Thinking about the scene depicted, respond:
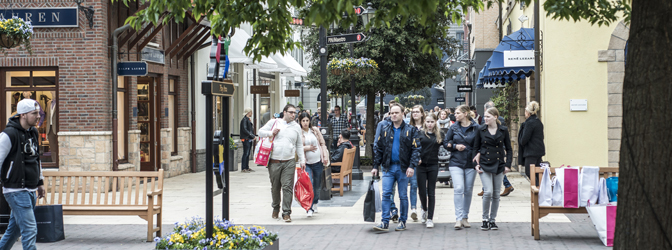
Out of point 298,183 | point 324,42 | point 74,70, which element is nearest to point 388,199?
point 298,183

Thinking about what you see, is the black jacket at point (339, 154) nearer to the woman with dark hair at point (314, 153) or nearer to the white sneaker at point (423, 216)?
the woman with dark hair at point (314, 153)

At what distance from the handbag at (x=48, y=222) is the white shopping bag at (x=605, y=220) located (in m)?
5.99

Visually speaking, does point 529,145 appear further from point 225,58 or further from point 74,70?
point 74,70

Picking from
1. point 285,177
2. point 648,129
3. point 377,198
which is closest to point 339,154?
point 285,177

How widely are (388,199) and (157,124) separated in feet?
31.3

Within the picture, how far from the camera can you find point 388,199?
28.0 ft

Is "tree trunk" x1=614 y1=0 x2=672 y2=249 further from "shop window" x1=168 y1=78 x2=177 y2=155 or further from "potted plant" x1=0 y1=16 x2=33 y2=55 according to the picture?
"shop window" x1=168 y1=78 x2=177 y2=155

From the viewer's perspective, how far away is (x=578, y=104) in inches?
537

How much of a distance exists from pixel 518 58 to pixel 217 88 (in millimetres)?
9580

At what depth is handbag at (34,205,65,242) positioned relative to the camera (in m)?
7.80

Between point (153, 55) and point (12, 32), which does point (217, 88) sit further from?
point (153, 55)

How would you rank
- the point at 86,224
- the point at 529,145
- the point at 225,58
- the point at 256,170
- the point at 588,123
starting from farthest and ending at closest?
1. the point at 256,170
2. the point at 588,123
3. the point at 529,145
4. the point at 86,224
5. the point at 225,58

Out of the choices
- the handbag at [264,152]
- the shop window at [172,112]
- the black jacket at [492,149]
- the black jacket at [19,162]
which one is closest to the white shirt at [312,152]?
the handbag at [264,152]

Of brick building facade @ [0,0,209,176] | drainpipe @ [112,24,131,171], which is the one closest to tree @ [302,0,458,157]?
drainpipe @ [112,24,131,171]
